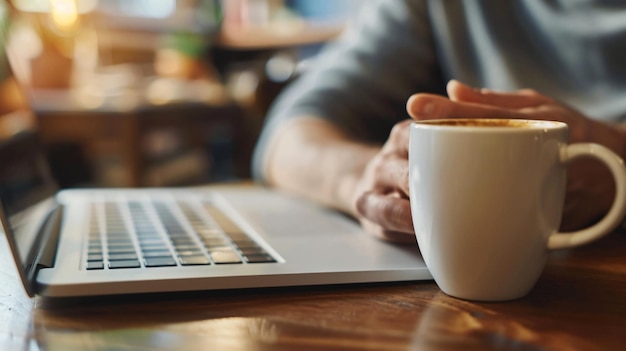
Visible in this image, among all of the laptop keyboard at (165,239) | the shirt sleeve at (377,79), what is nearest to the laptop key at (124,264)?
the laptop keyboard at (165,239)

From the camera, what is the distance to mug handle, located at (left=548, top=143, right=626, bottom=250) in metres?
0.34

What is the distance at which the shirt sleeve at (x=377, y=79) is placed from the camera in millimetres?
905

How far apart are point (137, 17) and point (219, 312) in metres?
3.83

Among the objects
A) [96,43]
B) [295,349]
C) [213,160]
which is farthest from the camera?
[96,43]

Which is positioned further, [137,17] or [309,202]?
[137,17]

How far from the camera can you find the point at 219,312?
355 millimetres

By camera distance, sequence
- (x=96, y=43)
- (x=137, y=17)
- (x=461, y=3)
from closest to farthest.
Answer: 1. (x=461, y=3)
2. (x=96, y=43)
3. (x=137, y=17)

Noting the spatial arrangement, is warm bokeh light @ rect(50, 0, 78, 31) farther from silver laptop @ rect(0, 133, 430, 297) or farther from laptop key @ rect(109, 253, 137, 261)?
laptop key @ rect(109, 253, 137, 261)

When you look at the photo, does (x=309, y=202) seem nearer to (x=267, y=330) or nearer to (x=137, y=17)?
(x=267, y=330)

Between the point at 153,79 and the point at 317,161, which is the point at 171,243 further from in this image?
the point at 153,79

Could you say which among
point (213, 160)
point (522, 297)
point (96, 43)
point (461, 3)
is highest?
point (96, 43)

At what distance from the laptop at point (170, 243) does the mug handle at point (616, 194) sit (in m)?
0.09

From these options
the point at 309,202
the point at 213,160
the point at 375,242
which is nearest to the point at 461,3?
the point at 309,202

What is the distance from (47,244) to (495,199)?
1.00ft
